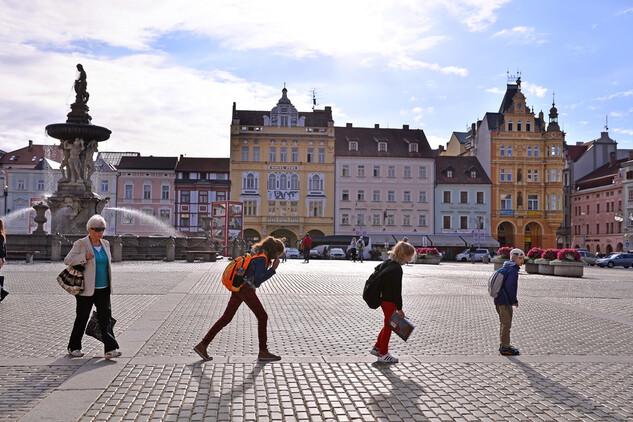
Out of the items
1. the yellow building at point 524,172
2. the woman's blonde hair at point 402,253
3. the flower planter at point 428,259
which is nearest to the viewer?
the woman's blonde hair at point 402,253

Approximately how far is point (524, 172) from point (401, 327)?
232ft

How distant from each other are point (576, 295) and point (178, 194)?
62.4 metres

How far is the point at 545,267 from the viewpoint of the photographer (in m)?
32.1

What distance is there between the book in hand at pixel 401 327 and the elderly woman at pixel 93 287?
10.1 feet

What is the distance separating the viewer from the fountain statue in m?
33.8

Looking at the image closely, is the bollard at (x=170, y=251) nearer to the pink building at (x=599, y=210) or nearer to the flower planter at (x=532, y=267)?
the flower planter at (x=532, y=267)

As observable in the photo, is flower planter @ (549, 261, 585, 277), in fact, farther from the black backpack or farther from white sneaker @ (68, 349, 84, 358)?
white sneaker @ (68, 349, 84, 358)

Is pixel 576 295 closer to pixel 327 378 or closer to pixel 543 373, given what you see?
pixel 543 373

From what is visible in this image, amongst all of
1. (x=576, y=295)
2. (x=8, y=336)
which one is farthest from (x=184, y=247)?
(x=8, y=336)

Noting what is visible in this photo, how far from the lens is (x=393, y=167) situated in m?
75.8

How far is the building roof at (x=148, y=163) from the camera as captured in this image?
254 feet

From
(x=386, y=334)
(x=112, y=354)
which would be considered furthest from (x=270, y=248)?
(x=112, y=354)

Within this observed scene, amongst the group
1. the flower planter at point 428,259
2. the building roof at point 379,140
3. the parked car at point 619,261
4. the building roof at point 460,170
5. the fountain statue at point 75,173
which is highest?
the building roof at point 379,140

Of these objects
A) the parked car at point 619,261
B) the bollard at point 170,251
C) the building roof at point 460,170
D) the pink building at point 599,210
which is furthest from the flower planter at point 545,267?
the pink building at point 599,210
